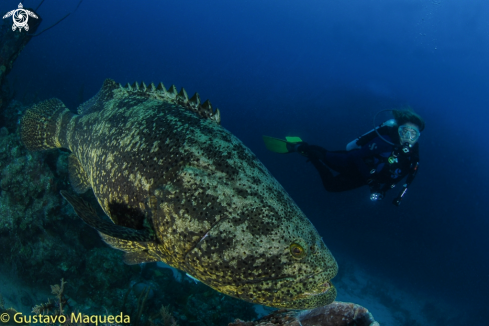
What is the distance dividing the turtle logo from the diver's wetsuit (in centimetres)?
958

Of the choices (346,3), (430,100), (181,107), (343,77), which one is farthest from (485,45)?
(181,107)

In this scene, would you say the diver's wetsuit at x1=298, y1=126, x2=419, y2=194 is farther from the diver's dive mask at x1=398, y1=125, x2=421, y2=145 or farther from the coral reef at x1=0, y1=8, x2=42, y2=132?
the coral reef at x1=0, y1=8, x2=42, y2=132

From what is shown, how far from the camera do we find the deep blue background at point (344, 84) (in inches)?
1063

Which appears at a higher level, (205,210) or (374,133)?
(374,133)

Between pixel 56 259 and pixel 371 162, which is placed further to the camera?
pixel 371 162

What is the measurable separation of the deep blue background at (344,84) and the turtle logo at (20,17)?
9.78 metres

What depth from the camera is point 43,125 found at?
14.3 ft

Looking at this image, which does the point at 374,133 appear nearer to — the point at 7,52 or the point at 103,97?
the point at 103,97

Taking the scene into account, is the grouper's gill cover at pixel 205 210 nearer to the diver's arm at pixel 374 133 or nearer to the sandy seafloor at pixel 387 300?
the diver's arm at pixel 374 133

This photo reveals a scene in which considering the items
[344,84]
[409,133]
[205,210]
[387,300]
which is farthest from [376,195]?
[344,84]

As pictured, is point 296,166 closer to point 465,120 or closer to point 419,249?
point 419,249

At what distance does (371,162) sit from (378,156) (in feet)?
1.00

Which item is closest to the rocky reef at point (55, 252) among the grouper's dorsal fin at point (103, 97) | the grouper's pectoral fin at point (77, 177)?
the grouper's pectoral fin at point (77, 177)

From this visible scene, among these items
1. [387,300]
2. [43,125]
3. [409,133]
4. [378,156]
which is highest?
[409,133]
